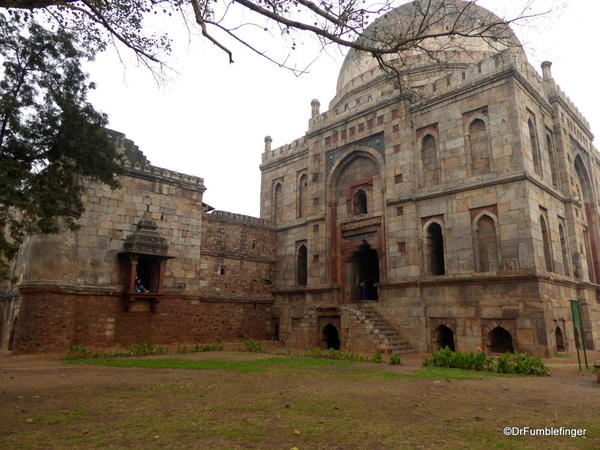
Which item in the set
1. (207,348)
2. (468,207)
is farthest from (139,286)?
(468,207)

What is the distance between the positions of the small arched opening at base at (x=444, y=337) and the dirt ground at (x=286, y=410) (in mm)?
6648

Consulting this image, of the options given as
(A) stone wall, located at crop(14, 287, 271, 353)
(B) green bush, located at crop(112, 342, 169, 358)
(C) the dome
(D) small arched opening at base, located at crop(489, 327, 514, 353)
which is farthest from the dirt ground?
(C) the dome

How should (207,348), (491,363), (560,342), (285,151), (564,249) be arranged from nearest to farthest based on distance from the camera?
(491,363), (560,342), (207,348), (564,249), (285,151)

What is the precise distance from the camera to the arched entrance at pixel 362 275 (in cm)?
2097

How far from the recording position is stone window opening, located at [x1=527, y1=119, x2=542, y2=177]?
1721cm

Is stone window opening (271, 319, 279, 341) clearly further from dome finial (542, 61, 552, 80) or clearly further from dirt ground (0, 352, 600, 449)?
dome finial (542, 61, 552, 80)

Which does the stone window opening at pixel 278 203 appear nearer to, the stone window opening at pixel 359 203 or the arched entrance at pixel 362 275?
the stone window opening at pixel 359 203

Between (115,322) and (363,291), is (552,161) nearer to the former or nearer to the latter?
(363,291)

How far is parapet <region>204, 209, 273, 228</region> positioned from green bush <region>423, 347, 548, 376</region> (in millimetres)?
13364

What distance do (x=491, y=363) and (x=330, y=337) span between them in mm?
8752

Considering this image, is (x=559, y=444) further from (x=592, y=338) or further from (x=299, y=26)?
(x=592, y=338)

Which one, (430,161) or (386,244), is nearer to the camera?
(430,161)

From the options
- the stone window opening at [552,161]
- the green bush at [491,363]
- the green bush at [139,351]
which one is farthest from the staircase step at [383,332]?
the stone window opening at [552,161]

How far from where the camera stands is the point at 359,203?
70.8 feet
